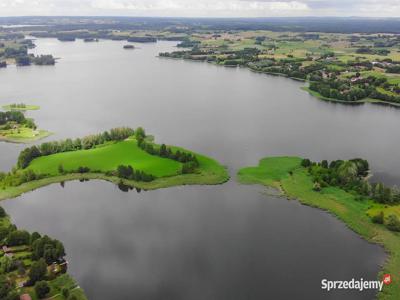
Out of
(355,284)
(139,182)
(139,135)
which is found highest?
(139,135)

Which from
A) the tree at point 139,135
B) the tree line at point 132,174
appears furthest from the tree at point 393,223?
the tree at point 139,135

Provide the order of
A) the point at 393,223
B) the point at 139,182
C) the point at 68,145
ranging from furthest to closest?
1. the point at 68,145
2. the point at 139,182
3. the point at 393,223

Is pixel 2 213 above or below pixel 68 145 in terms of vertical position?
below

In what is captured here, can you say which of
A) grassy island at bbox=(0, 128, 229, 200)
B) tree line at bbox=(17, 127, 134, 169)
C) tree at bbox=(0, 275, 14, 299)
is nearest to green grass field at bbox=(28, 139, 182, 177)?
grassy island at bbox=(0, 128, 229, 200)

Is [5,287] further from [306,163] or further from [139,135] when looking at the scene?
[306,163]

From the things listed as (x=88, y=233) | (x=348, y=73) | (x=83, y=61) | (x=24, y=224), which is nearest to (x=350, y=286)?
(x=88, y=233)

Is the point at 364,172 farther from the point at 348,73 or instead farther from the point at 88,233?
the point at 348,73

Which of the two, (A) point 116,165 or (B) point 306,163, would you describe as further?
(A) point 116,165

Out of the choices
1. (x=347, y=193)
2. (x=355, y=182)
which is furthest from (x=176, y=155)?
(x=355, y=182)
